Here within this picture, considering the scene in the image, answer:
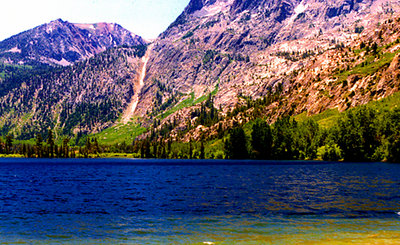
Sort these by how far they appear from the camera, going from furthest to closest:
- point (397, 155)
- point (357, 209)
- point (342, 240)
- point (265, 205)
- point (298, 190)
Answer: point (397, 155) → point (298, 190) → point (265, 205) → point (357, 209) → point (342, 240)

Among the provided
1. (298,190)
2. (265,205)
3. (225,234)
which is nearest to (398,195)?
(298,190)

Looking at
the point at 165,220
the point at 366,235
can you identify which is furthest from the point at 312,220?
the point at 165,220

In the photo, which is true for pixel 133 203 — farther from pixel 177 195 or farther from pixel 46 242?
pixel 46 242

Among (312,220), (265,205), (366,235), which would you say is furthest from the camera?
(265,205)

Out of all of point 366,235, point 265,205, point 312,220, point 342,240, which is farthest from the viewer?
point 265,205

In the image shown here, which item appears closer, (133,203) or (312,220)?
(312,220)

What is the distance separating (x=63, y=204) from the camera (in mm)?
51719

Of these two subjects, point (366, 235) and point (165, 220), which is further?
point (165, 220)

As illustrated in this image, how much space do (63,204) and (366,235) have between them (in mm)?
41738

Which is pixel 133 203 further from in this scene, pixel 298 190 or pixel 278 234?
pixel 298 190

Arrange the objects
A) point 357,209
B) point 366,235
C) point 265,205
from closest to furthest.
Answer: point 366,235, point 357,209, point 265,205

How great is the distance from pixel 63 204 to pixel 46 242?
24078 millimetres

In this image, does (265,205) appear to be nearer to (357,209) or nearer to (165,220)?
(357,209)

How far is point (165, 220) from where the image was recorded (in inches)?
1529
